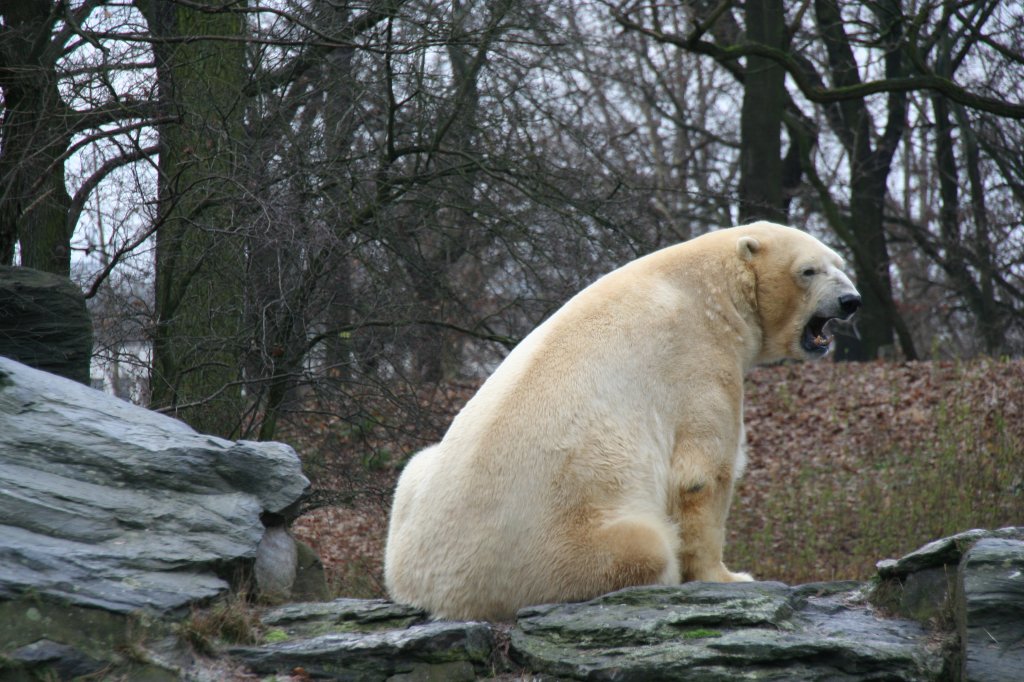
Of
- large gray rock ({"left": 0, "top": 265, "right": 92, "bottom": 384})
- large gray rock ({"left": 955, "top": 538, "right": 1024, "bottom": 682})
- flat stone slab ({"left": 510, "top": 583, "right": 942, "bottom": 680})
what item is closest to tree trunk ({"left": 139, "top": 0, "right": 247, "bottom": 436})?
large gray rock ({"left": 0, "top": 265, "right": 92, "bottom": 384})

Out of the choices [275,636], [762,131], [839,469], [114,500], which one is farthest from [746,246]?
[762,131]

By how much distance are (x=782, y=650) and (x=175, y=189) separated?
201 inches

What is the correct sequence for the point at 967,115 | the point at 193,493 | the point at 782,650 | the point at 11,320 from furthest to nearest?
the point at 967,115
the point at 11,320
the point at 193,493
the point at 782,650

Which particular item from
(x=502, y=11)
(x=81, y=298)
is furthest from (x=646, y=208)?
(x=81, y=298)

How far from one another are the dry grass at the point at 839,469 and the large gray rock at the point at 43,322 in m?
2.99

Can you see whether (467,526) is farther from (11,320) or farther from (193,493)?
(11,320)

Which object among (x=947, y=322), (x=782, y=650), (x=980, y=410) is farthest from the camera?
(x=947, y=322)

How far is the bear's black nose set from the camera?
5.63 meters

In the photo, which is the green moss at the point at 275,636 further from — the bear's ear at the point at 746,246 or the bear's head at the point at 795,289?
the bear's ear at the point at 746,246

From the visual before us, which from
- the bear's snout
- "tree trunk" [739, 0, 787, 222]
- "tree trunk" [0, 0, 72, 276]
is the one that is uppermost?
"tree trunk" [739, 0, 787, 222]

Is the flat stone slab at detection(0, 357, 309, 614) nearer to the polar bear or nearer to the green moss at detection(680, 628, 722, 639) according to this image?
the polar bear

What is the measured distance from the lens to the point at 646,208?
10.8 meters

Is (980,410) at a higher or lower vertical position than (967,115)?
lower

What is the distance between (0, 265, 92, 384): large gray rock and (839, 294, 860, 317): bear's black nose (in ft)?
14.6
